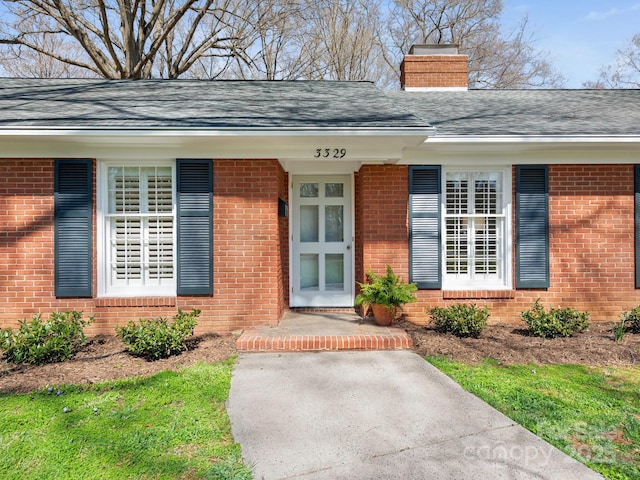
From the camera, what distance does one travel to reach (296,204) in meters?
7.26

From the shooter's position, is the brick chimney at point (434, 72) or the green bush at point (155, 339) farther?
the brick chimney at point (434, 72)

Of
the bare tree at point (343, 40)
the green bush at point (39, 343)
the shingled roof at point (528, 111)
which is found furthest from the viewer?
the bare tree at point (343, 40)

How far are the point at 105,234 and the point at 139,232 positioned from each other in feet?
1.52

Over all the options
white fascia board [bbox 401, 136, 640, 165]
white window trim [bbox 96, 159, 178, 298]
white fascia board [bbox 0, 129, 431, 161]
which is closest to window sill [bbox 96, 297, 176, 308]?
white window trim [bbox 96, 159, 178, 298]

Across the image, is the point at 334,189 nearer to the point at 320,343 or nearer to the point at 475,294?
the point at 475,294

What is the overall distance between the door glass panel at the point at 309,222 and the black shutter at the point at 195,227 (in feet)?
6.10

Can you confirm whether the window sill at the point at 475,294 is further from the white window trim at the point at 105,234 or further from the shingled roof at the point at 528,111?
the white window trim at the point at 105,234

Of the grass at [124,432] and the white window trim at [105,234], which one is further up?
the white window trim at [105,234]

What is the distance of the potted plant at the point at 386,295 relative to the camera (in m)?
5.80

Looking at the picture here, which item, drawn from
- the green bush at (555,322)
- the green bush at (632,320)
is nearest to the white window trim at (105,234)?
the green bush at (555,322)

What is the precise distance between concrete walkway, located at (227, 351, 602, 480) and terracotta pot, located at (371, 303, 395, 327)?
4.53 feet

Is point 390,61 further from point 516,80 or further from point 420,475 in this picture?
point 420,475

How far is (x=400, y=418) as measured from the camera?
3.40 m

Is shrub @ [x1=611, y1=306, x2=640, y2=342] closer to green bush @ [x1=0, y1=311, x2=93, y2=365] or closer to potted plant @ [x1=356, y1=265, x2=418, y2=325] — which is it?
potted plant @ [x1=356, y1=265, x2=418, y2=325]
